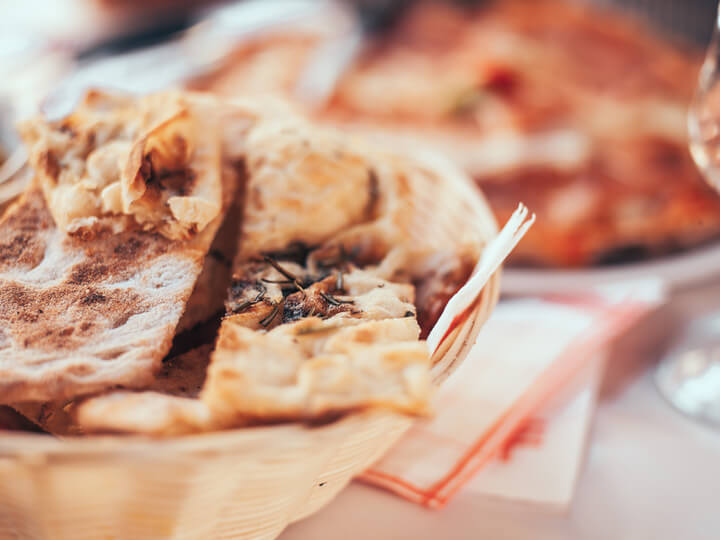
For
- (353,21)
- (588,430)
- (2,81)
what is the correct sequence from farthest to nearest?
1. (353,21)
2. (2,81)
3. (588,430)

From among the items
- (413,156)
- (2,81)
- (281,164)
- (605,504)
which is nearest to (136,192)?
(281,164)

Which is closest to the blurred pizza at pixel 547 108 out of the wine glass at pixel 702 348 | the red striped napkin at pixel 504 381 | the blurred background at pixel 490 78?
the blurred background at pixel 490 78

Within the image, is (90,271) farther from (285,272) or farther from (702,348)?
(702,348)

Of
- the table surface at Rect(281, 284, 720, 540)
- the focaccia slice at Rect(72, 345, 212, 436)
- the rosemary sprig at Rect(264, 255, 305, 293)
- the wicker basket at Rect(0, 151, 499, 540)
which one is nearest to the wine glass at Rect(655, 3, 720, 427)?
the table surface at Rect(281, 284, 720, 540)

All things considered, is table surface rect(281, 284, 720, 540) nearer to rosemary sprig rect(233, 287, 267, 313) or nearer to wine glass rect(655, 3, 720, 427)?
wine glass rect(655, 3, 720, 427)

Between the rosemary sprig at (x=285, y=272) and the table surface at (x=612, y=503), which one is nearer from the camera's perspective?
the rosemary sprig at (x=285, y=272)

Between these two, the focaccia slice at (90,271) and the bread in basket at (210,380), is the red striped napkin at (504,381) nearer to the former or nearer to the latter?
the bread in basket at (210,380)

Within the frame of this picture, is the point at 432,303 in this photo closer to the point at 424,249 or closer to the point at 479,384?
the point at 424,249
